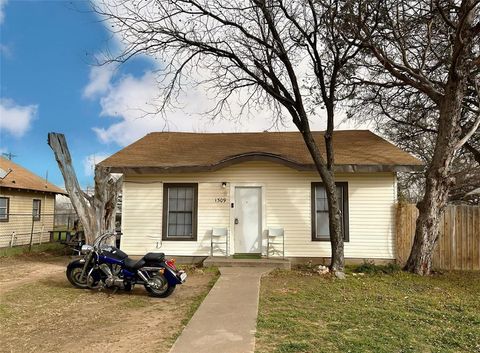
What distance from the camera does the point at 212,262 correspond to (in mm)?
10609

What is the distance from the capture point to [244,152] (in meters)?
12.3

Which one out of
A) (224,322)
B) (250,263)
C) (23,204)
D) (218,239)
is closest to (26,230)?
(23,204)

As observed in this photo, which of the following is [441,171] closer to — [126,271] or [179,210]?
[179,210]

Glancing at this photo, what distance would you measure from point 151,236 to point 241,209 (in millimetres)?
2919

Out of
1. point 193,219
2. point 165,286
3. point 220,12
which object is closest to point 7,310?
point 165,286

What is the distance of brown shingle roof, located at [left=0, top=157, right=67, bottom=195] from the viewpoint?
17870 millimetres

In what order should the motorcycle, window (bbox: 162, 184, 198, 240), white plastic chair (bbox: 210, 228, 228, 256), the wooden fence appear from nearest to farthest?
the motorcycle → the wooden fence → white plastic chair (bbox: 210, 228, 228, 256) → window (bbox: 162, 184, 198, 240)

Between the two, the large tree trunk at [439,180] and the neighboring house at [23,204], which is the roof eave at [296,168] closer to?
the large tree trunk at [439,180]

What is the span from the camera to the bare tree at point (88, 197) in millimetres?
10516

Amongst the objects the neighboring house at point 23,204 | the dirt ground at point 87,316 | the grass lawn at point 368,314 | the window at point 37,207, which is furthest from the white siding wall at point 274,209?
the window at point 37,207

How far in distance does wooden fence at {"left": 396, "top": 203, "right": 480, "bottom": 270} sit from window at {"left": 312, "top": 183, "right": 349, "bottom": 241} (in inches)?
60.4

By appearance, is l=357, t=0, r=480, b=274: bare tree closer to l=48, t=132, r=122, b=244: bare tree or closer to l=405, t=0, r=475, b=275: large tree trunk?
l=405, t=0, r=475, b=275: large tree trunk

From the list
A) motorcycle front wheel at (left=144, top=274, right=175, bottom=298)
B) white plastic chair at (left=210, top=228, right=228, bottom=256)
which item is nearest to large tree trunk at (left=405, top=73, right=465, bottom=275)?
white plastic chair at (left=210, top=228, right=228, bottom=256)

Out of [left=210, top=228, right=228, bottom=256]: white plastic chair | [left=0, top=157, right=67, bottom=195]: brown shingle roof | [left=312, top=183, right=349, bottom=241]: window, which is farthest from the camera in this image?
[left=0, top=157, right=67, bottom=195]: brown shingle roof
